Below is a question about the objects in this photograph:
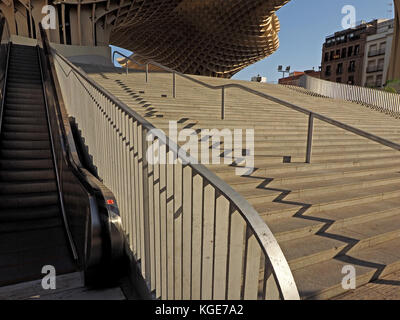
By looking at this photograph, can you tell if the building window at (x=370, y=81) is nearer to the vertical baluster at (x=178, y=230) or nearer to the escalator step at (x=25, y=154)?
the escalator step at (x=25, y=154)

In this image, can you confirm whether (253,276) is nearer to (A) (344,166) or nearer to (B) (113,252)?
(B) (113,252)

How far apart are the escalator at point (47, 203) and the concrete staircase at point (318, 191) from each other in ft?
5.18

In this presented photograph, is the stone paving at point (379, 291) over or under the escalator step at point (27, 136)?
under

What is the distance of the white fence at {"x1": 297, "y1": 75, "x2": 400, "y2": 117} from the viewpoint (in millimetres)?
12625

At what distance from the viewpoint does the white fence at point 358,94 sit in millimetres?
12625

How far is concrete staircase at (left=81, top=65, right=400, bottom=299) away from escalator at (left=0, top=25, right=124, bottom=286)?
5.18 ft

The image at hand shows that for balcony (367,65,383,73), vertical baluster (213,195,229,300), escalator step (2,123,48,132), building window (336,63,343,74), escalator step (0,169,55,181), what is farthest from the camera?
building window (336,63,343,74)

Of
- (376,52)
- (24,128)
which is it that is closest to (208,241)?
(24,128)

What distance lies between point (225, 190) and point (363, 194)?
2950 mm

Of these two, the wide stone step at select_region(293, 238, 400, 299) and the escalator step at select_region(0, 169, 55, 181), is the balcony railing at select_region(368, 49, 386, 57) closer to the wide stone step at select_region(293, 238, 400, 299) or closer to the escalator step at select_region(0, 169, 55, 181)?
the wide stone step at select_region(293, 238, 400, 299)

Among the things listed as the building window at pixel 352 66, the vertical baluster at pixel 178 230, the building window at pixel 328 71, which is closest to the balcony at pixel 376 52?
the building window at pixel 352 66

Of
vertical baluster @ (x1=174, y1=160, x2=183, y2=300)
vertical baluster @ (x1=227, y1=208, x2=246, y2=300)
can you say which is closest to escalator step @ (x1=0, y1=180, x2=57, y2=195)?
vertical baluster @ (x1=174, y1=160, x2=183, y2=300)
